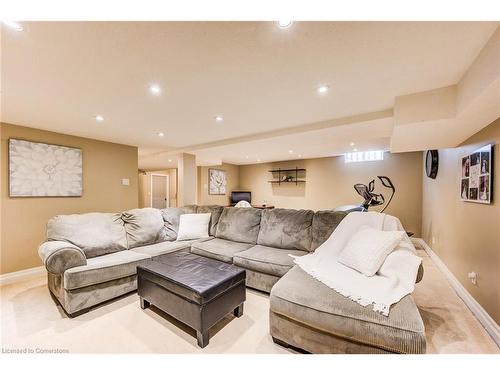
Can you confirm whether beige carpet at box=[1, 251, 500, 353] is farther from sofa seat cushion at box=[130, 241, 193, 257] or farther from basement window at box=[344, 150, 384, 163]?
basement window at box=[344, 150, 384, 163]

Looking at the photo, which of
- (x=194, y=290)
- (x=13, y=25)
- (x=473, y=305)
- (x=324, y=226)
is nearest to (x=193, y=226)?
(x=194, y=290)

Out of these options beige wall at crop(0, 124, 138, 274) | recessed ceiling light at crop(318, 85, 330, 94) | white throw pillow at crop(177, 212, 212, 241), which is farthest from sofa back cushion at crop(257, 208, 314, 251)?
beige wall at crop(0, 124, 138, 274)

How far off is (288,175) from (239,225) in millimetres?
4060

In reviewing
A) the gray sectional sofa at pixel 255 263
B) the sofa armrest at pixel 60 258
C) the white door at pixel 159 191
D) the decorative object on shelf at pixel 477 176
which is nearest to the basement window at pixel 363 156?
the decorative object on shelf at pixel 477 176

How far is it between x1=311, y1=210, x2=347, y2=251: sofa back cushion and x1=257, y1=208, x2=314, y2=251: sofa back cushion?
0.07 meters

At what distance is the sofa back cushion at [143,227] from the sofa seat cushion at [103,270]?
1.06ft

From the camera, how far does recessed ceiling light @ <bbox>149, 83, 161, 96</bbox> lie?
1.89 m

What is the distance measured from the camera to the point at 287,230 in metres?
2.69

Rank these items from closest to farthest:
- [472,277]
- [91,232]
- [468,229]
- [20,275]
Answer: [472,277]
[468,229]
[91,232]
[20,275]

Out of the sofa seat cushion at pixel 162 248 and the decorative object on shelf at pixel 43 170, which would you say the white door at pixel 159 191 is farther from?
the sofa seat cushion at pixel 162 248

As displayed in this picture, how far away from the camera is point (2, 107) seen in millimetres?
2322

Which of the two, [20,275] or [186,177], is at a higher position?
[186,177]

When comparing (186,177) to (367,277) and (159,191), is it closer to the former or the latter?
(367,277)
